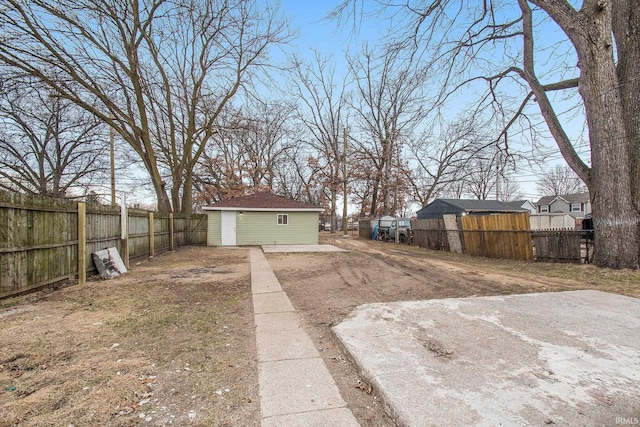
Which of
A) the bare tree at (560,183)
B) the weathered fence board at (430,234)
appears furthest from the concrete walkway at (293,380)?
the bare tree at (560,183)

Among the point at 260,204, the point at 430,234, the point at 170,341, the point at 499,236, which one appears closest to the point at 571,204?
the point at 430,234

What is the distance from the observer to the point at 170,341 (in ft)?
10.9

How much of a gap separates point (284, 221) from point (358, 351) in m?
14.7

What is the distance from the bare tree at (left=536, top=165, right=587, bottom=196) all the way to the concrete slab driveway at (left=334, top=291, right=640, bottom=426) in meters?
51.0

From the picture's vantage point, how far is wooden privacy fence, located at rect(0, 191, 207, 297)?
4.70 meters

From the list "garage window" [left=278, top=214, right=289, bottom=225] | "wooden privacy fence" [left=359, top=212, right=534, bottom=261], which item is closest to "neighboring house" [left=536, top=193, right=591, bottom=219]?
"wooden privacy fence" [left=359, top=212, right=534, bottom=261]

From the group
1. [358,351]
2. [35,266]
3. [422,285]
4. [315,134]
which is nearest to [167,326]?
[358,351]

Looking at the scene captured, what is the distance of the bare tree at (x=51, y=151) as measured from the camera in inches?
712

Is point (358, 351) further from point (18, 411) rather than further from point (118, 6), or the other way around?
point (118, 6)

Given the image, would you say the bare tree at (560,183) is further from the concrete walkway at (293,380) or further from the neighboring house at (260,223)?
the concrete walkway at (293,380)

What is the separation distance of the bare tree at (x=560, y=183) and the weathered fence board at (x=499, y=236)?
139 ft

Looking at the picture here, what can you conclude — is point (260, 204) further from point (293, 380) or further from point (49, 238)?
point (293, 380)

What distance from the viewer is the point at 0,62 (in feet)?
32.4

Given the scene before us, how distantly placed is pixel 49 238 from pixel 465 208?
24.8 metres
